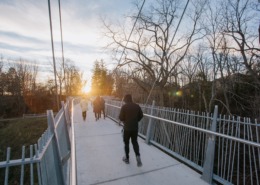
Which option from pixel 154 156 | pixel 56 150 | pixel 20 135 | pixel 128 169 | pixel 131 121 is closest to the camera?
pixel 56 150

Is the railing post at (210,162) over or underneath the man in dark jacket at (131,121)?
underneath

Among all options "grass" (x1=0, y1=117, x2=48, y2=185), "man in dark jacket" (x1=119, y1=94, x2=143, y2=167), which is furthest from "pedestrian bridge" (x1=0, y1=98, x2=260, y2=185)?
"grass" (x1=0, y1=117, x2=48, y2=185)

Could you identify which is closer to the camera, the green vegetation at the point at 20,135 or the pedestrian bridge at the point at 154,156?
the pedestrian bridge at the point at 154,156

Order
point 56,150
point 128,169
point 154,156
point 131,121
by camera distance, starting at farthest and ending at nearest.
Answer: point 154,156 → point 131,121 → point 128,169 → point 56,150

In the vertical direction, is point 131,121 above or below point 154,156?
above

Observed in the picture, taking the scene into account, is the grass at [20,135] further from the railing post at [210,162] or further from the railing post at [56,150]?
the railing post at [210,162]

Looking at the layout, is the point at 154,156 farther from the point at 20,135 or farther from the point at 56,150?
the point at 20,135

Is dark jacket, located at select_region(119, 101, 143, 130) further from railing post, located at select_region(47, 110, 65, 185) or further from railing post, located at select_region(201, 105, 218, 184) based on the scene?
railing post, located at select_region(47, 110, 65, 185)

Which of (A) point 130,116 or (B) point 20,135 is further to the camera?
(B) point 20,135

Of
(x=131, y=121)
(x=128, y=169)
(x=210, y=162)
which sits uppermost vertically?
(x=131, y=121)

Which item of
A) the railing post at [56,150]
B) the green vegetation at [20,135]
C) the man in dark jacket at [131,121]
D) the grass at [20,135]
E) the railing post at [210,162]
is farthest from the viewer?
the green vegetation at [20,135]

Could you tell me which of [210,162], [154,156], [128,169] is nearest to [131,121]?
[128,169]

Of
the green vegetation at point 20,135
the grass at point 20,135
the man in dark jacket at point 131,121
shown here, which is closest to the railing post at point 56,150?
the man in dark jacket at point 131,121

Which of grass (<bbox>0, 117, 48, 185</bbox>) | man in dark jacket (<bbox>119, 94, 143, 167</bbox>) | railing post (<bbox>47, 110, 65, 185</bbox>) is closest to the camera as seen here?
railing post (<bbox>47, 110, 65, 185</bbox>)
